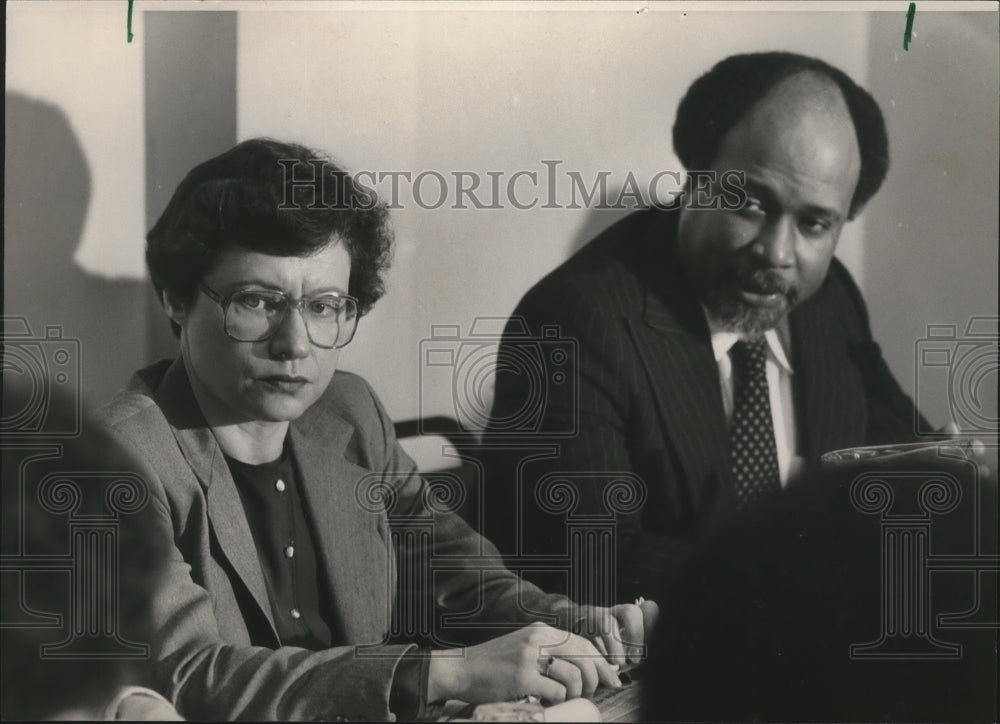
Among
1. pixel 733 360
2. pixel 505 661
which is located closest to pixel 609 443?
pixel 733 360

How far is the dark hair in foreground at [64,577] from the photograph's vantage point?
7.87 feet

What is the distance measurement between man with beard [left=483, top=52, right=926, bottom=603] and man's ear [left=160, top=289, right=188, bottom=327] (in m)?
0.67

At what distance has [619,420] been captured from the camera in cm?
246

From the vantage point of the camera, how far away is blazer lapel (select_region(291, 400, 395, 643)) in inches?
94.7

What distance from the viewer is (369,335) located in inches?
95.7

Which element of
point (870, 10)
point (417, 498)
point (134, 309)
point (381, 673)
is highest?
point (870, 10)

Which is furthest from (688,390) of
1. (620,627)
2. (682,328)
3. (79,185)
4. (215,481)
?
(79,185)

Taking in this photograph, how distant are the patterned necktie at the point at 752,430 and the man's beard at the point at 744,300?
44 mm

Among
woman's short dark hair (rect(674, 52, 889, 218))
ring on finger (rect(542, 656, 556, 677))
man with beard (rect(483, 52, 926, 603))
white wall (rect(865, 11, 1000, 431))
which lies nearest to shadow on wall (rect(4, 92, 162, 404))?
man with beard (rect(483, 52, 926, 603))

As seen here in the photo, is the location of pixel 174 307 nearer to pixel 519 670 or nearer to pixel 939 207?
pixel 519 670

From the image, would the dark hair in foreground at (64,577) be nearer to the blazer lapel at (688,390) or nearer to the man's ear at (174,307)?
the man's ear at (174,307)

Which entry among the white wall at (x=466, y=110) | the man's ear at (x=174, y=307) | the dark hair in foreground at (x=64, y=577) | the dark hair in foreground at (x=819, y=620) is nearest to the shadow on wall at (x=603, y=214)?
the white wall at (x=466, y=110)

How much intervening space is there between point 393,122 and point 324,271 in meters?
0.36

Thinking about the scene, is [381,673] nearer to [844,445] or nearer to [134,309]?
[134,309]
